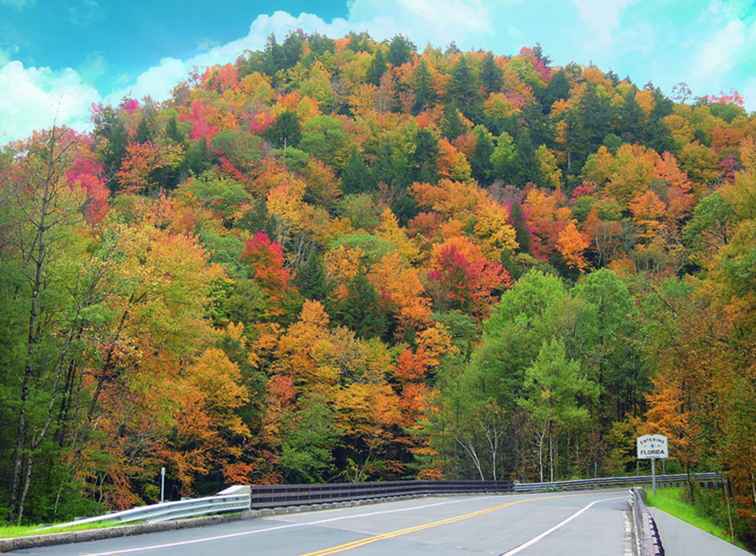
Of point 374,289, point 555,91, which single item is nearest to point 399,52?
point 555,91

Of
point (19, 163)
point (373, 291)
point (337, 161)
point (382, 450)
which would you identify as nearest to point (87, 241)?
point (19, 163)

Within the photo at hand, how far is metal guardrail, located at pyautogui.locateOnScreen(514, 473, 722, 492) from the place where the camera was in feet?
148

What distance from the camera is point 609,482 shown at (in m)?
50.3

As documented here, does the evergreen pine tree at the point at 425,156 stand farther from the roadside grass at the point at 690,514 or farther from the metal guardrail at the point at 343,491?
the roadside grass at the point at 690,514

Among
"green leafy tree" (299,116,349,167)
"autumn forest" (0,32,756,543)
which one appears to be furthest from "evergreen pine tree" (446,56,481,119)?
"green leafy tree" (299,116,349,167)

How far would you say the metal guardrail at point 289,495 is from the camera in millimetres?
14523

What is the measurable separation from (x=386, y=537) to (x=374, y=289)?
182 ft

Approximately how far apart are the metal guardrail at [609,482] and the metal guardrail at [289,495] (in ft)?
0.29

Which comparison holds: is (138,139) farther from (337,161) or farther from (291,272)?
(291,272)

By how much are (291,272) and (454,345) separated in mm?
18608

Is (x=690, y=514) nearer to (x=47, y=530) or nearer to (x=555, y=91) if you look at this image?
(x=47, y=530)

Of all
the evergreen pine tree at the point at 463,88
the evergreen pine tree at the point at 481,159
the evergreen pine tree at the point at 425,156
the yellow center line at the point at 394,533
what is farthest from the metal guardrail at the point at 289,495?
the evergreen pine tree at the point at 463,88

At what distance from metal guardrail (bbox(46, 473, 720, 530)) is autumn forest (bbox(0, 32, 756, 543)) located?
9.83m

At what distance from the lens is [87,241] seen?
34062mm
